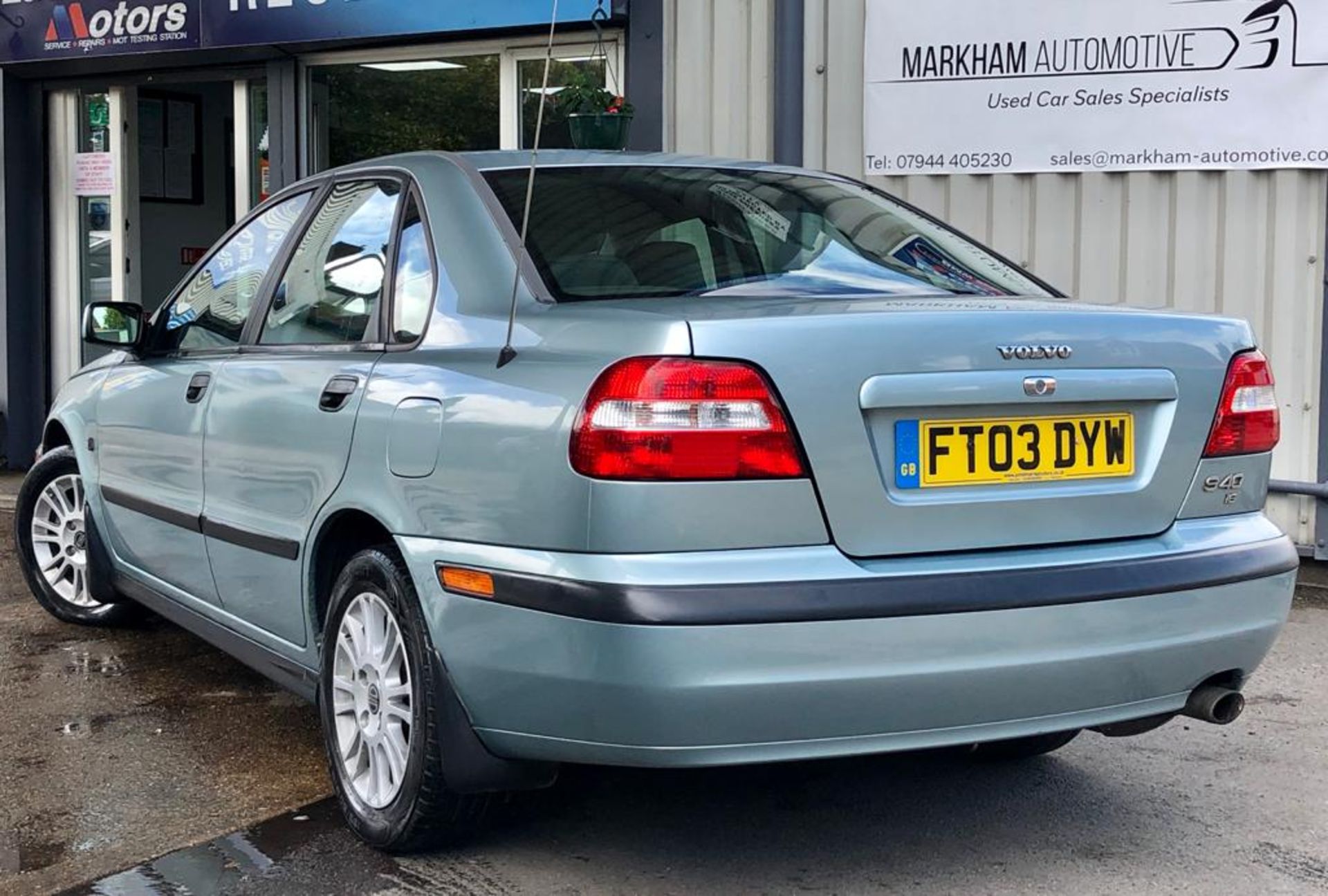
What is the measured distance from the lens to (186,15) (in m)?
9.56

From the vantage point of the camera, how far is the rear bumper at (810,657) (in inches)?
111

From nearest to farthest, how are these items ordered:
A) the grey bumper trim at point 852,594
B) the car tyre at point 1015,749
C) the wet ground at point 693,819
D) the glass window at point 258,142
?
the grey bumper trim at point 852,594 → the wet ground at point 693,819 → the car tyre at point 1015,749 → the glass window at point 258,142

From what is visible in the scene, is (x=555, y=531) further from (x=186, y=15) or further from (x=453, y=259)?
(x=186, y=15)

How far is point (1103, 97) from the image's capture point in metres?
7.12

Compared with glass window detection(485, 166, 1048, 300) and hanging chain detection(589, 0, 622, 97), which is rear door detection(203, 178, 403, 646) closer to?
glass window detection(485, 166, 1048, 300)

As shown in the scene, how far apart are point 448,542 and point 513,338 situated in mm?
415

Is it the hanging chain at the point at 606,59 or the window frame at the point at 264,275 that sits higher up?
the hanging chain at the point at 606,59

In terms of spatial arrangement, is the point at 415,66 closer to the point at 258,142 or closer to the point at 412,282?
the point at 258,142

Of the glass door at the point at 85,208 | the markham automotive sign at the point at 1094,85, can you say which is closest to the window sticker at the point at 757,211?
the markham automotive sign at the point at 1094,85

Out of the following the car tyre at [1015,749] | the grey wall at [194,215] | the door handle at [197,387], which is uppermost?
the grey wall at [194,215]

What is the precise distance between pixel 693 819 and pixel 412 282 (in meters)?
1.37

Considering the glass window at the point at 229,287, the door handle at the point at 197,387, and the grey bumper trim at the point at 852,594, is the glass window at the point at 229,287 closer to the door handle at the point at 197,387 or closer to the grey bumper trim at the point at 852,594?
the door handle at the point at 197,387

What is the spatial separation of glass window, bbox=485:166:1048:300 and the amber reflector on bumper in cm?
60

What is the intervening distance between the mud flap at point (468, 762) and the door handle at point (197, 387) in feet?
4.87
